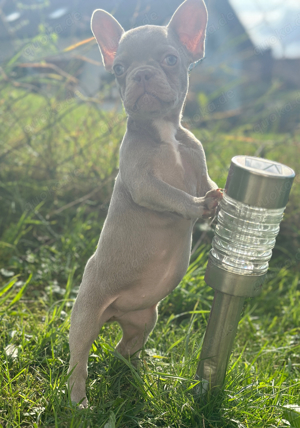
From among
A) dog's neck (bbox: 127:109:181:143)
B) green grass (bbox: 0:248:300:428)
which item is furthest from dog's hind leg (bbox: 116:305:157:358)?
dog's neck (bbox: 127:109:181:143)

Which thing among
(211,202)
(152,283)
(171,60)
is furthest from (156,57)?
(152,283)

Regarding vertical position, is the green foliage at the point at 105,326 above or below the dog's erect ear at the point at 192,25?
below

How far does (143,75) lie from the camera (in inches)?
69.5

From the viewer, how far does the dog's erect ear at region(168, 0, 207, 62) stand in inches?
78.0

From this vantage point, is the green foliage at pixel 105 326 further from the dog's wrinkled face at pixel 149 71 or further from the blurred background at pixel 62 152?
the dog's wrinkled face at pixel 149 71

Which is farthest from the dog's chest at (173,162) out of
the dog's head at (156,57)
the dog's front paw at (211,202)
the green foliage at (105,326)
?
the green foliage at (105,326)

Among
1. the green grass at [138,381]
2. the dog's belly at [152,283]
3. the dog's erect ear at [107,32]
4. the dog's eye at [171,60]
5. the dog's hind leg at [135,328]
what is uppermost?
the dog's erect ear at [107,32]

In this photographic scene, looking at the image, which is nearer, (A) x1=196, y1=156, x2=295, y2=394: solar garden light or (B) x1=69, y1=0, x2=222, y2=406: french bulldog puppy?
(A) x1=196, y1=156, x2=295, y2=394: solar garden light

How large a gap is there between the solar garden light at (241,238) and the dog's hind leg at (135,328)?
1.30ft

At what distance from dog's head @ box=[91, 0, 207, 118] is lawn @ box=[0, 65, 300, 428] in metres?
1.28

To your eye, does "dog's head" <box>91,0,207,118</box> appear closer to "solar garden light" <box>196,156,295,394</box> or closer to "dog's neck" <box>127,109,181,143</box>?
"dog's neck" <box>127,109,181,143</box>

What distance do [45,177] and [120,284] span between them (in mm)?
2960

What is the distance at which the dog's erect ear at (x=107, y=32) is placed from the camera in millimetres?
2057

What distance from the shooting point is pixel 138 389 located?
200 cm
